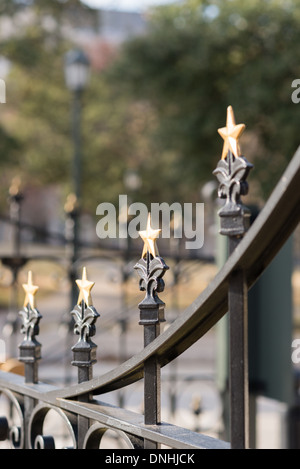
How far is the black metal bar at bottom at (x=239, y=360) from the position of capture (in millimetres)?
1128

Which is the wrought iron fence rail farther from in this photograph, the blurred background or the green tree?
the green tree

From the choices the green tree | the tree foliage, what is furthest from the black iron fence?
the green tree

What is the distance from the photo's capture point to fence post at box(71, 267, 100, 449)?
150 centimetres

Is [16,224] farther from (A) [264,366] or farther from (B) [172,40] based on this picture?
(B) [172,40]

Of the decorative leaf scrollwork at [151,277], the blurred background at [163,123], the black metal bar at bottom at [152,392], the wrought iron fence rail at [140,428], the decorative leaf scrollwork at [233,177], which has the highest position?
the blurred background at [163,123]

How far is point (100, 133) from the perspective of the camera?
2752cm

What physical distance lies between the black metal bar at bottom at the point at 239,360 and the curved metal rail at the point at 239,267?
26 mm

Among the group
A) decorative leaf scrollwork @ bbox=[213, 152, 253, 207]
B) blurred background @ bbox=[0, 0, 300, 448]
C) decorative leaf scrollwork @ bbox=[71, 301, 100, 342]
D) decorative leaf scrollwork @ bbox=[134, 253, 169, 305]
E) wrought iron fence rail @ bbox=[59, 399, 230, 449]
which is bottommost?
wrought iron fence rail @ bbox=[59, 399, 230, 449]

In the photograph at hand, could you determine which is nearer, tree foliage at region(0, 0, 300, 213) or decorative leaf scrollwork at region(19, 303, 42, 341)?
decorative leaf scrollwork at region(19, 303, 42, 341)

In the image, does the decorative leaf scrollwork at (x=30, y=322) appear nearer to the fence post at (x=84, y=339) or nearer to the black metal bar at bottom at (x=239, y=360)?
the fence post at (x=84, y=339)

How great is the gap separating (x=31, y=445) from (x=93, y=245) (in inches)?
191

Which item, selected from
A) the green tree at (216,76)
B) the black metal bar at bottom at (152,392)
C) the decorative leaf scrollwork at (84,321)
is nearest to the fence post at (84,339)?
the decorative leaf scrollwork at (84,321)

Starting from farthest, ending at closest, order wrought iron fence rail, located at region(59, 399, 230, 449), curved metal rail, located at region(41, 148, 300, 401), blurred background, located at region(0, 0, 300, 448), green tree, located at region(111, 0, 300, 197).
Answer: green tree, located at region(111, 0, 300, 197) → blurred background, located at region(0, 0, 300, 448) → wrought iron fence rail, located at region(59, 399, 230, 449) → curved metal rail, located at region(41, 148, 300, 401)

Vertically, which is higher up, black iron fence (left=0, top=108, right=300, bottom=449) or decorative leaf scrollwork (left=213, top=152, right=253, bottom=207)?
decorative leaf scrollwork (left=213, top=152, right=253, bottom=207)
